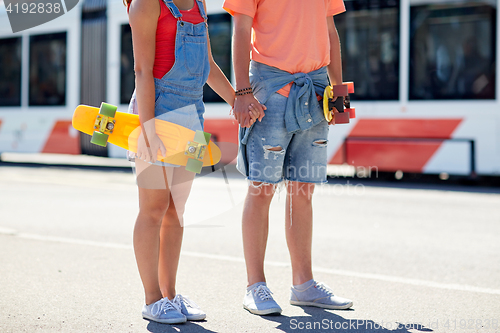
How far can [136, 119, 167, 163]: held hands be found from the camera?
262cm

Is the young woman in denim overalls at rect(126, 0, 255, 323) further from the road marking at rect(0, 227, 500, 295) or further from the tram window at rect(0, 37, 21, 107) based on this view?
the tram window at rect(0, 37, 21, 107)

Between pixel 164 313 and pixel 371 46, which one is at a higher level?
pixel 371 46

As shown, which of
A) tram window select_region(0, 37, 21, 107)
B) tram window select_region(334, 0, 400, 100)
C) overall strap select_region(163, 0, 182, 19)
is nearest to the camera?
overall strap select_region(163, 0, 182, 19)

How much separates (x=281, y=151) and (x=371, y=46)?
6.71 metres

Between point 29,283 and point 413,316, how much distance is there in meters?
2.13

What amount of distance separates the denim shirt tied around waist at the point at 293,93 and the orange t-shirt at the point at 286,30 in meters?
0.04

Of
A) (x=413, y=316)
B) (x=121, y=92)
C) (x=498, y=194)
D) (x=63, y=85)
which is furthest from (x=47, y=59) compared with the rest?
(x=413, y=316)

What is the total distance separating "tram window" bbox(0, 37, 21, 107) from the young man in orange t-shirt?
1072 cm

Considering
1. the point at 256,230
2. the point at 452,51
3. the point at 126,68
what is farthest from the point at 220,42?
the point at 256,230

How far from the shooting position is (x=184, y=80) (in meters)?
2.71

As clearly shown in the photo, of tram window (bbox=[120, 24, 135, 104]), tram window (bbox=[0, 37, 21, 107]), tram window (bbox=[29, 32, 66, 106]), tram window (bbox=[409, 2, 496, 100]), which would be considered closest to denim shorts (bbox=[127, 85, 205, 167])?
tram window (bbox=[409, 2, 496, 100])

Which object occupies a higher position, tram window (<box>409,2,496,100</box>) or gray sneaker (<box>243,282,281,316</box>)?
tram window (<box>409,2,496,100</box>)

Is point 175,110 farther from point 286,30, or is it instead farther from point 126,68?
point 126,68

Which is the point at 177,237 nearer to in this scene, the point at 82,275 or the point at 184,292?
the point at 184,292
